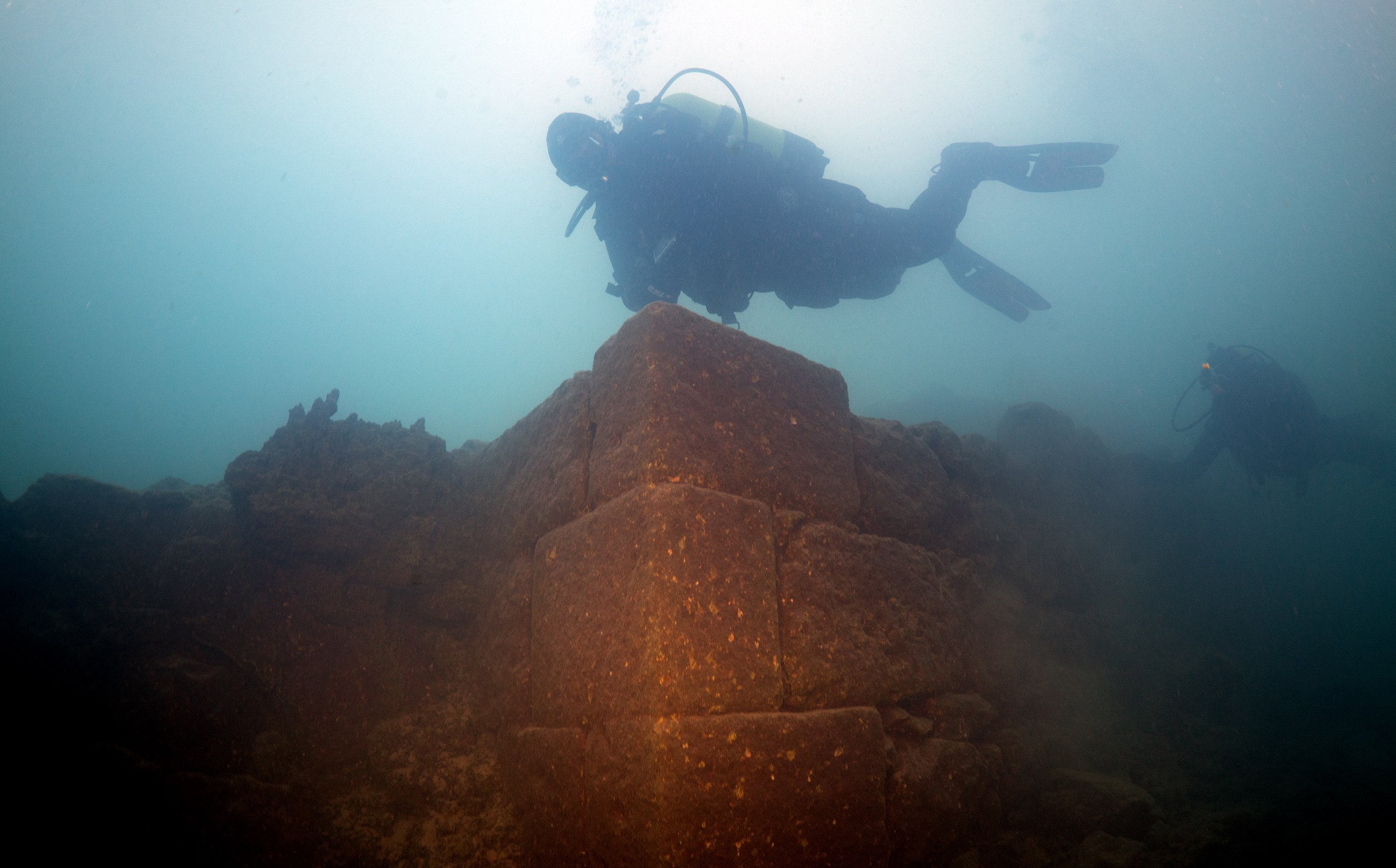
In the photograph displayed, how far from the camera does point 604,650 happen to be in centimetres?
203

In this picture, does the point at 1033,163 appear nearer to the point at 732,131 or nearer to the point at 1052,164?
the point at 1052,164

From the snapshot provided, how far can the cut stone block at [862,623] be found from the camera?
7.06ft

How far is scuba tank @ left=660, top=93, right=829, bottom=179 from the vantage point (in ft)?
16.1

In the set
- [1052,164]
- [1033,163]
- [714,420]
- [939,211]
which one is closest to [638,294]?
[714,420]

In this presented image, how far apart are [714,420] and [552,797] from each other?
5.80ft

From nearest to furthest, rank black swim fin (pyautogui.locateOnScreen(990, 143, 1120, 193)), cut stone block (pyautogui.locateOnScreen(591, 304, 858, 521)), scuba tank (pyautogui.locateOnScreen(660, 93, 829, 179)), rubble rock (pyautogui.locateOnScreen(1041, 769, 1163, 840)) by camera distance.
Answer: cut stone block (pyautogui.locateOnScreen(591, 304, 858, 521)) < rubble rock (pyautogui.locateOnScreen(1041, 769, 1163, 840)) < scuba tank (pyautogui.locateOnScreen(660, 93, 829, 179)) < black swim fin (pyautogui.locateOnScreen(990, 143, 1120, 193))

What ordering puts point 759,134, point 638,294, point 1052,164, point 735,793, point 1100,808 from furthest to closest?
point 1052,164 < point 759,134 < point 638,294 < point 1100,808 < point 735,793

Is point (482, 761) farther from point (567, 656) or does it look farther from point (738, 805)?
point (738, 805)

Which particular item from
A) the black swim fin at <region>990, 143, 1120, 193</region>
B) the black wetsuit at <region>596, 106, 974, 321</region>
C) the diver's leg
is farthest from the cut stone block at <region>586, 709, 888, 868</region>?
the black swim fin at <region>990, 143, 1120, 193</region>

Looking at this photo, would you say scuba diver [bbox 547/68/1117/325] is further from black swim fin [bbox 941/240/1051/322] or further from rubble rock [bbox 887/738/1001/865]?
rubble rock [bbox 887/738/1001/865]

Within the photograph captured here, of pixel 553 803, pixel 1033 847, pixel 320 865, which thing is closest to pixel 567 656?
pixel 553 803

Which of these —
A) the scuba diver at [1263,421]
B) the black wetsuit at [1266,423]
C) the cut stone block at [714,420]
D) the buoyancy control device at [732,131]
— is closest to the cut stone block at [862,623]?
the cut stone block at [714,420]

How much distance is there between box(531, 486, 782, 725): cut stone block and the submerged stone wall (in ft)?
0.04

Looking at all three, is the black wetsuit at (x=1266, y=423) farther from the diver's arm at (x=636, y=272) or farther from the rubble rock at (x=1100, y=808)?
the diver's arm at (x=636, y=272)
